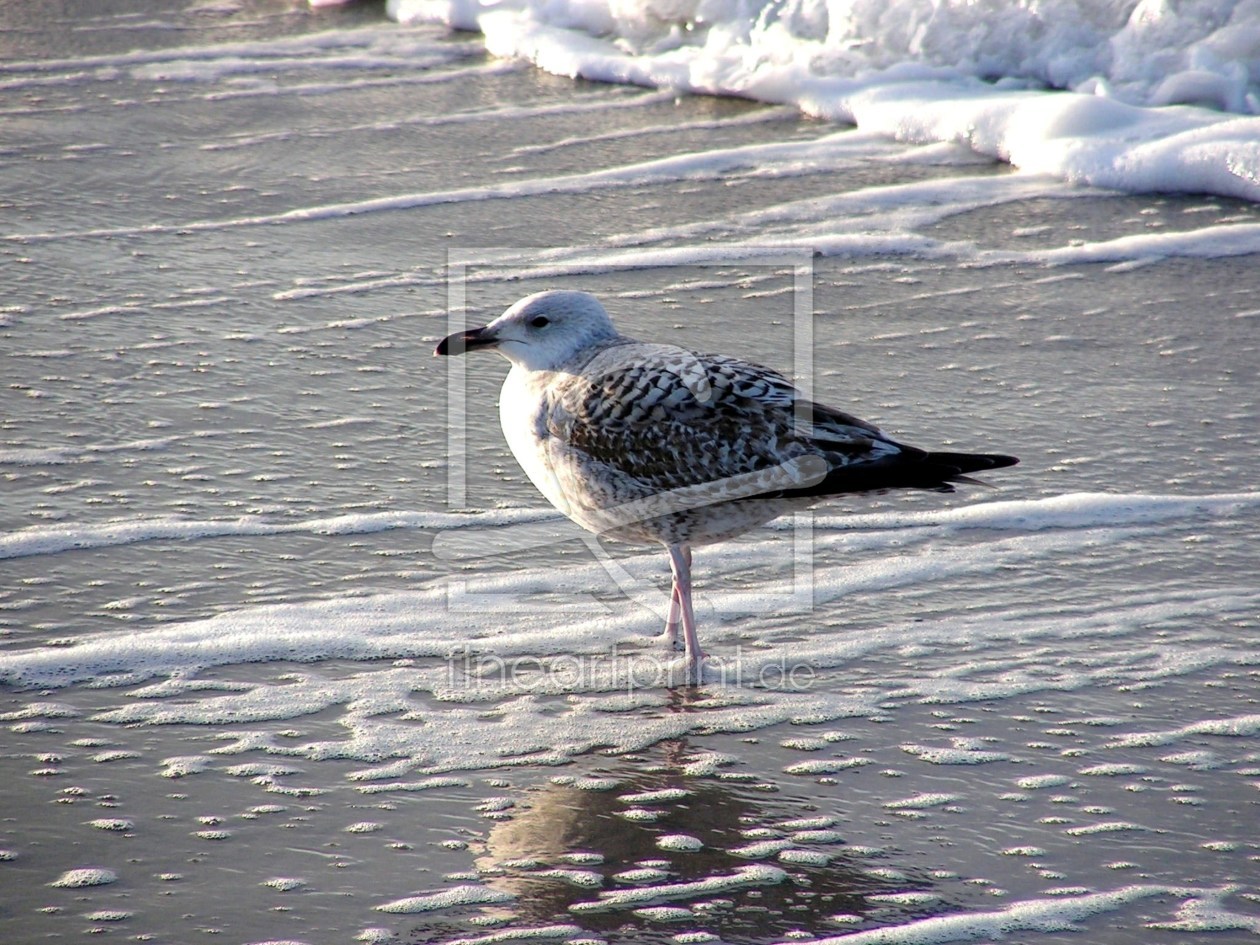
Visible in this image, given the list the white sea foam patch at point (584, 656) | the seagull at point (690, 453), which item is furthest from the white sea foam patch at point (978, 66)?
the seagull at point (690, 453)

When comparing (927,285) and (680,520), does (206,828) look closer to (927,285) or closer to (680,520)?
(680,520)

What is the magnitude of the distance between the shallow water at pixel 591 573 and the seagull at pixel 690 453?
42cm

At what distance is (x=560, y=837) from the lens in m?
3.79

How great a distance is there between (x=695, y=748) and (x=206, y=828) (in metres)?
1.28

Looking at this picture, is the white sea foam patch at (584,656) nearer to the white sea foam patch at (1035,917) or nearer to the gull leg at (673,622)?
the gull leg at (673,622)

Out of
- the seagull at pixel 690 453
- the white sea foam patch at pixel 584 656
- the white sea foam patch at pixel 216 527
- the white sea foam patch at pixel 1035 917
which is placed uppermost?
the seagull at pixel 690 453

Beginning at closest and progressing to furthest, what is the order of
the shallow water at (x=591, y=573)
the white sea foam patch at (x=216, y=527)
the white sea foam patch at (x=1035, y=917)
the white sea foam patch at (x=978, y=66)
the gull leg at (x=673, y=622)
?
the white sea foam patch at (x=1035, y=917) → the shallow water at (x=591, y=573) → the gull leg at (x=673, y=622) → the white sea foam patch at (x=216, y=527) → the white sea foam patch at (x=978, y=66)

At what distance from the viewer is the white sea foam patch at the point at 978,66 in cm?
876

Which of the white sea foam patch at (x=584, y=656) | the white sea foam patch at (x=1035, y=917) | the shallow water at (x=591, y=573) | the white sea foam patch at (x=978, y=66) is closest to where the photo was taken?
the white sea foam patch at (x=1035, y=917)

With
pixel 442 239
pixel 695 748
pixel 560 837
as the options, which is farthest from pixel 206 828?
pixel 442 239

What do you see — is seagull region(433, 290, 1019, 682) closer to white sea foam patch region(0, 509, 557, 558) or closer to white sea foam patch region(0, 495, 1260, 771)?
white sea foam patch region(0, 495, 1260, 771)

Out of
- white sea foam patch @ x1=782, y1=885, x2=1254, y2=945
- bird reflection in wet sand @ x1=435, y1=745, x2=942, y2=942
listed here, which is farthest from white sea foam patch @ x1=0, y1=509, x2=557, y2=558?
white sea foam patch @ x1=782, y1=885, x2=1254, y2=945

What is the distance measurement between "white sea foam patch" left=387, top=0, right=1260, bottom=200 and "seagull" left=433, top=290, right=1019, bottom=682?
4.64m

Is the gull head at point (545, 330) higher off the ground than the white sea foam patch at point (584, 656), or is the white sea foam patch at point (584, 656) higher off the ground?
the gull head at point (545, 330)
